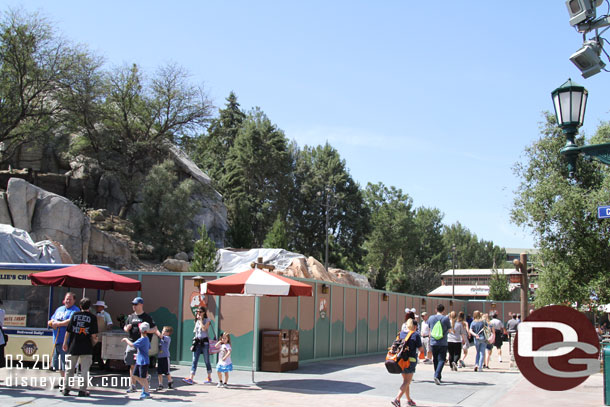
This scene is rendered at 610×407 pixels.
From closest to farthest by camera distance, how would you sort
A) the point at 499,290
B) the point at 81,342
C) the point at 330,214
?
the point at 81,342
the point at 499,290
the point at 330,214

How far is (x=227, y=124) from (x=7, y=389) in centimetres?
6210

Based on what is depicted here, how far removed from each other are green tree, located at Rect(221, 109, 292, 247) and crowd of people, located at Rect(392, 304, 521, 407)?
131 ft

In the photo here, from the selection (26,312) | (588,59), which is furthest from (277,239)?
(588,59)

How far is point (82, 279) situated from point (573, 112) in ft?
32.9

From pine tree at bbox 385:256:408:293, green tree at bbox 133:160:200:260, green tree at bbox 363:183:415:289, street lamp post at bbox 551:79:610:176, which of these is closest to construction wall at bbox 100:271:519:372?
street lamp post at bbox 551:79:610:176

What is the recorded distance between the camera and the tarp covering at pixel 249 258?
37562 millimetres

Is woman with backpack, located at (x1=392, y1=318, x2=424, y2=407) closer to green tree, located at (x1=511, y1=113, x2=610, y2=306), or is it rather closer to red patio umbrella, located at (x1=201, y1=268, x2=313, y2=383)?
red patio umbrella, located at (x1=201, y1=268, x2=313, y2=383)

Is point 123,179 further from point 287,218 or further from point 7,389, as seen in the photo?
point 7,389

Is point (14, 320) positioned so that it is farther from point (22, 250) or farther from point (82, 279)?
point (22, 250)

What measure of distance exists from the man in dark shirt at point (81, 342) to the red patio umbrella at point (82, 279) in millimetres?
2169

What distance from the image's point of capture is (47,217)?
30.0 m

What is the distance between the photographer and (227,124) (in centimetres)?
7112

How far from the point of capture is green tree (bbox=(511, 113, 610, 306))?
59.3 ft

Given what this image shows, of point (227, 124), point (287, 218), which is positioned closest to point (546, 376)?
point (287, 218)
